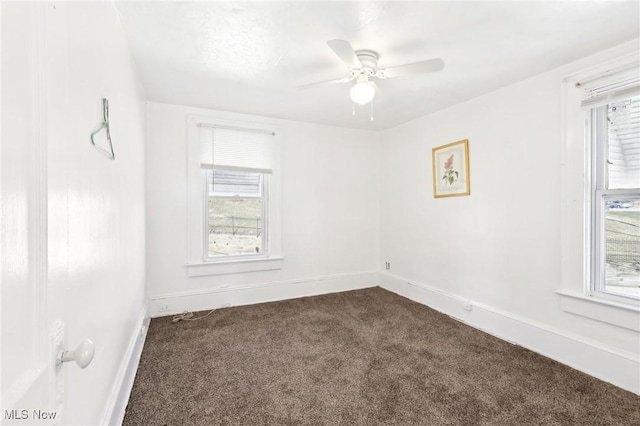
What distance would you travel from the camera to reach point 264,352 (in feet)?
8.20

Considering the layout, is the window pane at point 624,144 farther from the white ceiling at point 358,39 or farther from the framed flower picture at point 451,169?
the framed flower picture at point 451,169

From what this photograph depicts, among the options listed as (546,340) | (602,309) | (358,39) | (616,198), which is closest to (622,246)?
(616,198)

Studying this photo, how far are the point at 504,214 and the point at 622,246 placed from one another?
0.83 m

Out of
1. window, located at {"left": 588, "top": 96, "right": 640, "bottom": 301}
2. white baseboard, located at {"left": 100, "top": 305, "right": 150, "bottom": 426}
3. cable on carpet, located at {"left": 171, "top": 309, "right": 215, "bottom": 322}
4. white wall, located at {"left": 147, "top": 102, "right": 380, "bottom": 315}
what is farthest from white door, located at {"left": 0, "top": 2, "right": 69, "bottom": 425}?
window, located at {"left": 588, "top": 96, "right": 640, "bottom": 301}

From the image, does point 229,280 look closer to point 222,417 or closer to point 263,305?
point 263,305

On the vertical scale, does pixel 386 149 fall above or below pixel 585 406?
above

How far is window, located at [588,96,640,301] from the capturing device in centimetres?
213

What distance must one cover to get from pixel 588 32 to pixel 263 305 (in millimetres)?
3819

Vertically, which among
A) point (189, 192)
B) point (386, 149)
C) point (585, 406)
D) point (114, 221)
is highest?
point (386, 149)

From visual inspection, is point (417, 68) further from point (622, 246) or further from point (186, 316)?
point (186, 316)

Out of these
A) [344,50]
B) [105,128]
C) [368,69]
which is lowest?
[105,128]

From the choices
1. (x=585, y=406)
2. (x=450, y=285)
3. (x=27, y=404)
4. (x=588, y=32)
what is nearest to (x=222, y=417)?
(x=27, y=404)

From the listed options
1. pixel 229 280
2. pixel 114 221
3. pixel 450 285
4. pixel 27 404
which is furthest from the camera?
pixel 229 280

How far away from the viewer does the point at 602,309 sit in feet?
7.13
